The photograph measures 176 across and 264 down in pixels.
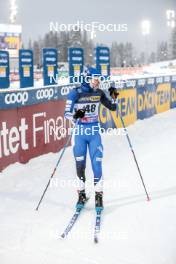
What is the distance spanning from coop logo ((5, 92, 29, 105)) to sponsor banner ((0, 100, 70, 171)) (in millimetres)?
163

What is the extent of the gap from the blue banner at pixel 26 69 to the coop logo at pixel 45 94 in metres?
6.77

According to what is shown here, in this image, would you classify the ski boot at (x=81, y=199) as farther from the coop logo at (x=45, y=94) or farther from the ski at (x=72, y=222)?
the coop logo at (x=45, y=94)

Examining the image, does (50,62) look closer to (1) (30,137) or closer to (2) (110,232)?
(1) (30,137)

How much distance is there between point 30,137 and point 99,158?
3.02 metres

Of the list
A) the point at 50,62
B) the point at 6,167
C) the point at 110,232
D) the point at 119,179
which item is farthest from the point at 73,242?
the point at 50,62

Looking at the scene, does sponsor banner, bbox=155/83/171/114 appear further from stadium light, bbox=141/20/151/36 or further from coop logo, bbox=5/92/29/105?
stadium light, bbox=141/20/151/36

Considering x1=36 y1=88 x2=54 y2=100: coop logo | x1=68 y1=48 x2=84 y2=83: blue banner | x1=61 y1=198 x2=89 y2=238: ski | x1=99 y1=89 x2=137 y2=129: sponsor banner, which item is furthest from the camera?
x1=68 y1=48 x2=84 y2=83: blue banner

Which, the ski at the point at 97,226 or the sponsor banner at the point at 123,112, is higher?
the sponsor banner at the point at 123,112

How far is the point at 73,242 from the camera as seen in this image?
5.16 metres

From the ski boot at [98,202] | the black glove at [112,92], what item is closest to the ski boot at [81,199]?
the ski boot at [98,202]

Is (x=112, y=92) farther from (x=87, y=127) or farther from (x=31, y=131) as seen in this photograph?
(x=31, y=131)

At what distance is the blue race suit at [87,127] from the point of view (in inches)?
248

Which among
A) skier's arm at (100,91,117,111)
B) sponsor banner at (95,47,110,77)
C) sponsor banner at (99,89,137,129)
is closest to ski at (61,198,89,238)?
skier's arm at (100,91,117,111)

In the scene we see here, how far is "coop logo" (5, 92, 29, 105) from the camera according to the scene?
838cm
